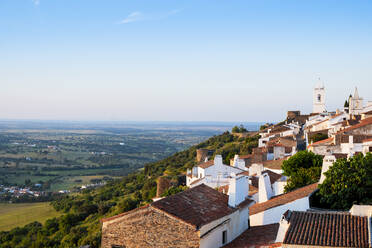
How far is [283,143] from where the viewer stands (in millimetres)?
39375

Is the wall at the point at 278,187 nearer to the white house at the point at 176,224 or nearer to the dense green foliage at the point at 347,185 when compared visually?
the dense green foliage at the point at 347,185

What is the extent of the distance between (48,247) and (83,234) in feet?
10.4

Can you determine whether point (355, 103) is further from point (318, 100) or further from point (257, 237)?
point (257, 237)

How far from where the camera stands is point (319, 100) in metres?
66.4

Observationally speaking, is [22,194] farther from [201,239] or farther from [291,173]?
[201,239]

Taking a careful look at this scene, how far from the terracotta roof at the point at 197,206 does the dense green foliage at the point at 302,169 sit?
6.88 meters


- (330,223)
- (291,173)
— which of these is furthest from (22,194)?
(330,223)

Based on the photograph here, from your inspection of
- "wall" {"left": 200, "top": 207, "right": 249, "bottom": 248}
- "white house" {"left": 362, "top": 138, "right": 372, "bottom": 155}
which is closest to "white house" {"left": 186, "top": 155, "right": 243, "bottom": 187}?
"white house" {"left": 362, "top": 138, "right": 372, "bottom": 155}

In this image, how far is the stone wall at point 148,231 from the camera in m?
12.1

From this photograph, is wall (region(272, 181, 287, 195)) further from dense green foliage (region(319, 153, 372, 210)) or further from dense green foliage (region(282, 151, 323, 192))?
dense green foliage (region(319, 153, 372, 210))

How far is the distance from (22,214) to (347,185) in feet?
147

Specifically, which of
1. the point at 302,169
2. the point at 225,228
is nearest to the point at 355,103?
the point at 302,169

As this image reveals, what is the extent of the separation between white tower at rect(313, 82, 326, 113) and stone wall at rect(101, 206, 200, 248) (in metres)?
58.5

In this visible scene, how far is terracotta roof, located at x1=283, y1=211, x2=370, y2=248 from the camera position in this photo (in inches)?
398
